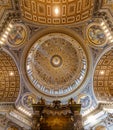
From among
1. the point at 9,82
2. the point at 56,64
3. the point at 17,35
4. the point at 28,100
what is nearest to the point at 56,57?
the point at 56,64

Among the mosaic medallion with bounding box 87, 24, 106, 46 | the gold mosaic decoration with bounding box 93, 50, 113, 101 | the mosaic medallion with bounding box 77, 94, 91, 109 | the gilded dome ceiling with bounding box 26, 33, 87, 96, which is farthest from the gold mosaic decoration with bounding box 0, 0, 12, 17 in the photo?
the mosaic medallion with bounding box 77, 94, 91, 109

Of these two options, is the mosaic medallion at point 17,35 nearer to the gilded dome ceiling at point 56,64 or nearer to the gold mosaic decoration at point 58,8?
the gold mosaic decoration at point 58,8

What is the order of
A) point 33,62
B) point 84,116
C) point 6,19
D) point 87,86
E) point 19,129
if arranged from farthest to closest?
point 33,62 < point 87,86 < point 84,116 < point 19,129 < point 6,19

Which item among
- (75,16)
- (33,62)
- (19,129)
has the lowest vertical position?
(19,129)

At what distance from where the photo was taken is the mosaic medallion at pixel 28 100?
74.0ft

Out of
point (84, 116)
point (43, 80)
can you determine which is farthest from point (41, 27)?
point (84, 116)

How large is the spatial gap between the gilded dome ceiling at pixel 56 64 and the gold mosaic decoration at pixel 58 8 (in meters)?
2.35

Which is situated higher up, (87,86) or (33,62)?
(33,62)

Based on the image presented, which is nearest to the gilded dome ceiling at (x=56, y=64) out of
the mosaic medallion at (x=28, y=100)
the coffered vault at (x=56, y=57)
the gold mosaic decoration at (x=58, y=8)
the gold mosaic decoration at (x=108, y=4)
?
the coffered vault at (x=56, y=57)

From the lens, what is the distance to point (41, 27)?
2120 centimetres

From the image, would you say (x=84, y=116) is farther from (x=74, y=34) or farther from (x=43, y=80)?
(x=74, y=34)

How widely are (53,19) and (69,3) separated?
247 centimetres

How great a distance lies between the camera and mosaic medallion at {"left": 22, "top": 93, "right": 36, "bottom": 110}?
74.0 ft

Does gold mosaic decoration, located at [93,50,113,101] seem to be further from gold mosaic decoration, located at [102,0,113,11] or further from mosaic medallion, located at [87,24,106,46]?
gold mosaic decoration, located at [102,0,113,11]
